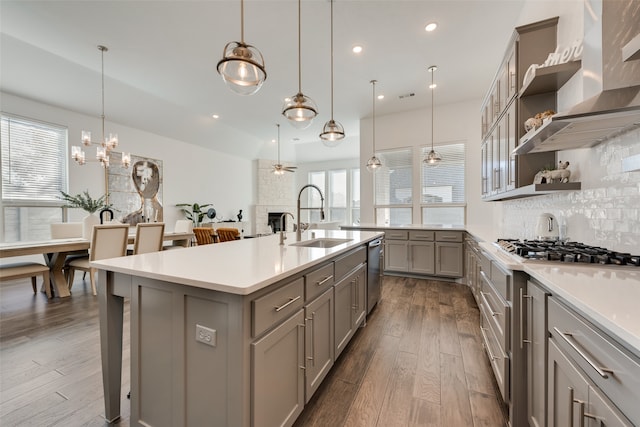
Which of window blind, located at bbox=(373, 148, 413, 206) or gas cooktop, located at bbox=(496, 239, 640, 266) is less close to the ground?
window blind, located at bbox=(373, 148, 413, 206)

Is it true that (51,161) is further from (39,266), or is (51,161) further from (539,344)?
(539,344)

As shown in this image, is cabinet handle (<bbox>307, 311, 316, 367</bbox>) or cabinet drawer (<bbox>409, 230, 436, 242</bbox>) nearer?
cabinet handle (<bbox>307, 311, 316, 367</bbox>)

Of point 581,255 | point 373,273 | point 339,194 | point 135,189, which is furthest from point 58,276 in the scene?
point 339,194

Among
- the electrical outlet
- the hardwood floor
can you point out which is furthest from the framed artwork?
the electrical outlet

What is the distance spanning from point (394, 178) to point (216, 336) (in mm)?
5417

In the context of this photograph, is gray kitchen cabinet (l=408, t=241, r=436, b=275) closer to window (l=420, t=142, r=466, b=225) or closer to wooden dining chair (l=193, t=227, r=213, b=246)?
window (l=420, t=142, r=466, b=225)

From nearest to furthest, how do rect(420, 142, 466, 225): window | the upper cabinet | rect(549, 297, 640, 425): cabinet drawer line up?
rect(549, 297, 640, 425): cabinet drawer < the upper cabinet < rect(420, 142, 466, 225): window

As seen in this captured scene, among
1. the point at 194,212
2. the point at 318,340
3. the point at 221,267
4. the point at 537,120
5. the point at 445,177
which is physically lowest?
the point at 318,340

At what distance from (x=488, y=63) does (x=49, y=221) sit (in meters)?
8.00

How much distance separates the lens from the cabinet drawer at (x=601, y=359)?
65 centimetres

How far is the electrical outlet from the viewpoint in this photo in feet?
3.53

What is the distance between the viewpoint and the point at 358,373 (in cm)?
193

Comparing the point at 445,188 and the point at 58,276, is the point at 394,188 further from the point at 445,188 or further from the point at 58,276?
the point at 58,276

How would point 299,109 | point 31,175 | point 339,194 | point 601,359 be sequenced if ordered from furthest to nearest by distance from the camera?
1. point 339,194
2. point 31,175
3. point 299,109
4. point 601,359
